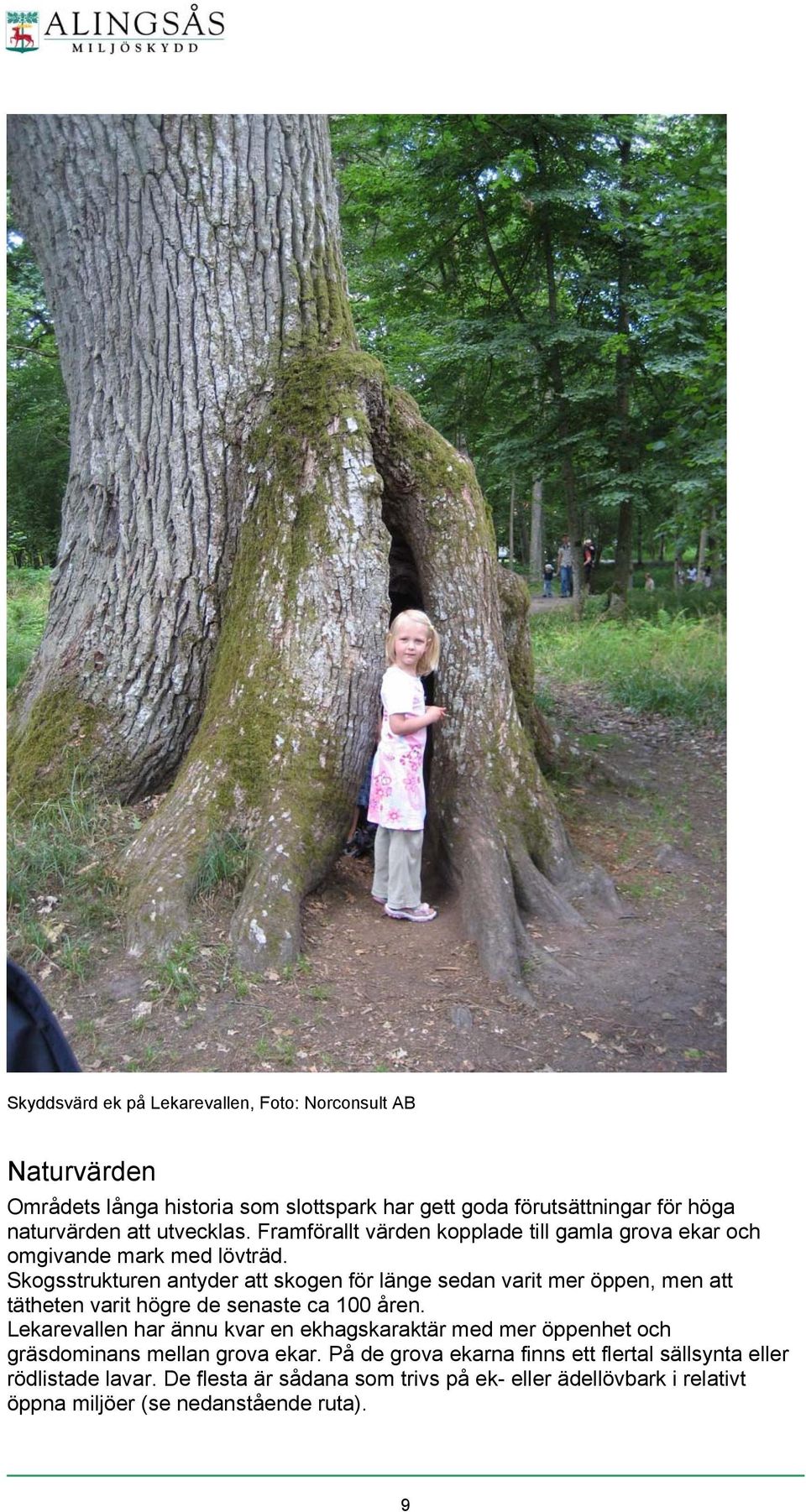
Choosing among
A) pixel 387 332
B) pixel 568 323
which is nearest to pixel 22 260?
pixel 387 332

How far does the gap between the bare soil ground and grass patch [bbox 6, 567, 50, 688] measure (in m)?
2.75

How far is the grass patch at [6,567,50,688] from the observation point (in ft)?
21.4

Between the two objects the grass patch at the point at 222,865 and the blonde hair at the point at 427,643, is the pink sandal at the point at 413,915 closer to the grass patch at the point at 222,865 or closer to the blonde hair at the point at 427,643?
the grass patch at the point at 222,865

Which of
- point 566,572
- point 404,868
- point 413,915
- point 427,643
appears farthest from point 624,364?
point 566,572

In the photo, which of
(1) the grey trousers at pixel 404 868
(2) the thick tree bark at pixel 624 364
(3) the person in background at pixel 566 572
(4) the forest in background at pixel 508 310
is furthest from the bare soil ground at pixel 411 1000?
(3) the person in background at pixel 566 572

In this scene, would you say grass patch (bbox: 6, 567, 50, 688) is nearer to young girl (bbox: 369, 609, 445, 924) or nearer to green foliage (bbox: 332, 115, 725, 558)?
young girl (bbox: 369, 609, 445, 924)

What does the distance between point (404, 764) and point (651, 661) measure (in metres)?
5.01

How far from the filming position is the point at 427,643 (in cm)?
412

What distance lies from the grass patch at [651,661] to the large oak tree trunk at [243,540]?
129 inches
